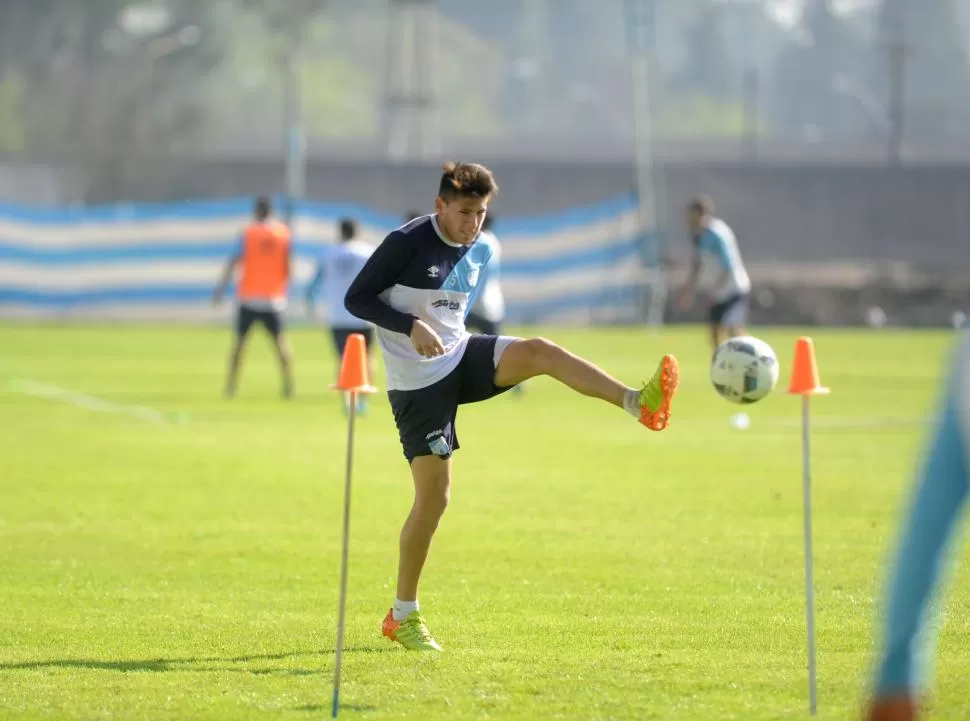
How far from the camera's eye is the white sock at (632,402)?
22.3ft

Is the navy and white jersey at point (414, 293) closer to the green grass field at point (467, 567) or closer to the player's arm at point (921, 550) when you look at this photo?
the green grass field at point (467, 567)

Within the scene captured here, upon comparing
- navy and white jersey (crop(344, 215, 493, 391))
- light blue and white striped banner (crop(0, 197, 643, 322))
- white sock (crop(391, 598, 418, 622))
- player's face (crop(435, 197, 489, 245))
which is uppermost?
light blue and white striped banner (crop(0, 197, 643, 322))

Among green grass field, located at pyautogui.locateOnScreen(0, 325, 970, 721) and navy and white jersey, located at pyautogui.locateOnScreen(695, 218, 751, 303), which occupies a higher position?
navy and white jersey, located at pyautogui.locateOnScreen(695, 218, 751, 303)

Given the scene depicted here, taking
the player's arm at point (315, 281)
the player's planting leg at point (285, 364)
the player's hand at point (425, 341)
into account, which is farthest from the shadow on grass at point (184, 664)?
the player's planting leg at point (285, 364)

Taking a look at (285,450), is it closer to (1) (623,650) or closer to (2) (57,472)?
(2) (57,472)

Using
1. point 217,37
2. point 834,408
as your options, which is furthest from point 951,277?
point 217,37

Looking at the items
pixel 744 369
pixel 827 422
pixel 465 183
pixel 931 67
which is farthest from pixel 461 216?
pixel 931 67

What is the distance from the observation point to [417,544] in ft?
24.7

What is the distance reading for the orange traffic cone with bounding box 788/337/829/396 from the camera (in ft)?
20.6

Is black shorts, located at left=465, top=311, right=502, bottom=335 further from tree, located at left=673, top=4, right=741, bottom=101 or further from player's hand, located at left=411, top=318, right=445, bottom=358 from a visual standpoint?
tree, located at left=673, top=4, right=741, bottom=101

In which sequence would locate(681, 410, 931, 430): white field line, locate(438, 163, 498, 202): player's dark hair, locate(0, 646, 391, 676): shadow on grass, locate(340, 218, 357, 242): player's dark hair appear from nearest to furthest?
1. locate(0, 646, 391, 676): shadow on grass
2. locate(438, 163, 498, 202): player's dark hair
3. locate(681, 410, 931, 430): white field line
4. locate(340, 218, 357, 242): player's dark hair

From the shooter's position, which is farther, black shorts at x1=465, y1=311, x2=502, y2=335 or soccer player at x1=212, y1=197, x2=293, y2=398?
soccer player at x1=212, y1=197, x2=293, y2=398

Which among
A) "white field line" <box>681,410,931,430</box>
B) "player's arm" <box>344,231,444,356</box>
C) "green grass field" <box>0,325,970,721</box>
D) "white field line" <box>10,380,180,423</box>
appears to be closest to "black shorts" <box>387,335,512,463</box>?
"player's arm" <box>344,231,444,356</box>

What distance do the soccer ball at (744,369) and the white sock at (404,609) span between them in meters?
1.84
